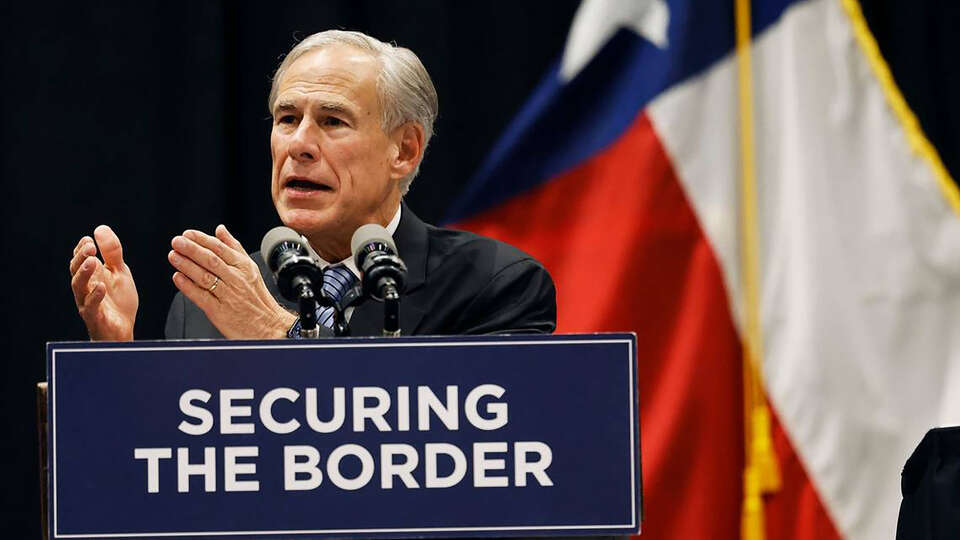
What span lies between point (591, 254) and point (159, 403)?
174cm

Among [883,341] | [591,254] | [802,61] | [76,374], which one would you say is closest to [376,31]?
[591,254]

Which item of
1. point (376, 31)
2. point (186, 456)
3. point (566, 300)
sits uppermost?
point (376, 31)

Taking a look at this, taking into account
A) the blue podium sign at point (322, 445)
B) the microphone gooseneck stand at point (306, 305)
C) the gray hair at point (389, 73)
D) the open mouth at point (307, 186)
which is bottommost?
the blue podium sign at point (322, 445)

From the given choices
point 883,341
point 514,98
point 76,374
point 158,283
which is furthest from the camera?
point 514,98

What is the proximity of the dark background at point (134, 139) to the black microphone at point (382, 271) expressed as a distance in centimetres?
165

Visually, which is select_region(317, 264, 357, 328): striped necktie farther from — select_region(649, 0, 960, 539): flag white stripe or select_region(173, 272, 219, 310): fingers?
select_region(649, 0, 960, 539): flag white stripe

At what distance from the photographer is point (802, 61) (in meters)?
2.97

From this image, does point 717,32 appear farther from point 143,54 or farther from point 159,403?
point 159,403

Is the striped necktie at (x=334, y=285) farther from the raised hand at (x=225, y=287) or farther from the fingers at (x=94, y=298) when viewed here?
the fingers at (x=94, y=298)

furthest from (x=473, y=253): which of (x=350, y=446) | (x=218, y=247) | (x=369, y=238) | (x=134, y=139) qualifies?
(x=134, y=139)

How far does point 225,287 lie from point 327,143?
390 millimetres

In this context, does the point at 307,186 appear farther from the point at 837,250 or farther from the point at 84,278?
the point at 837,250

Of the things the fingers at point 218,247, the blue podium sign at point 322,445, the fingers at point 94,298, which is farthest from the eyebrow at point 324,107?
the blue podium sign at point 322,445

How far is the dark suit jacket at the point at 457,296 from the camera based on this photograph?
202cm
